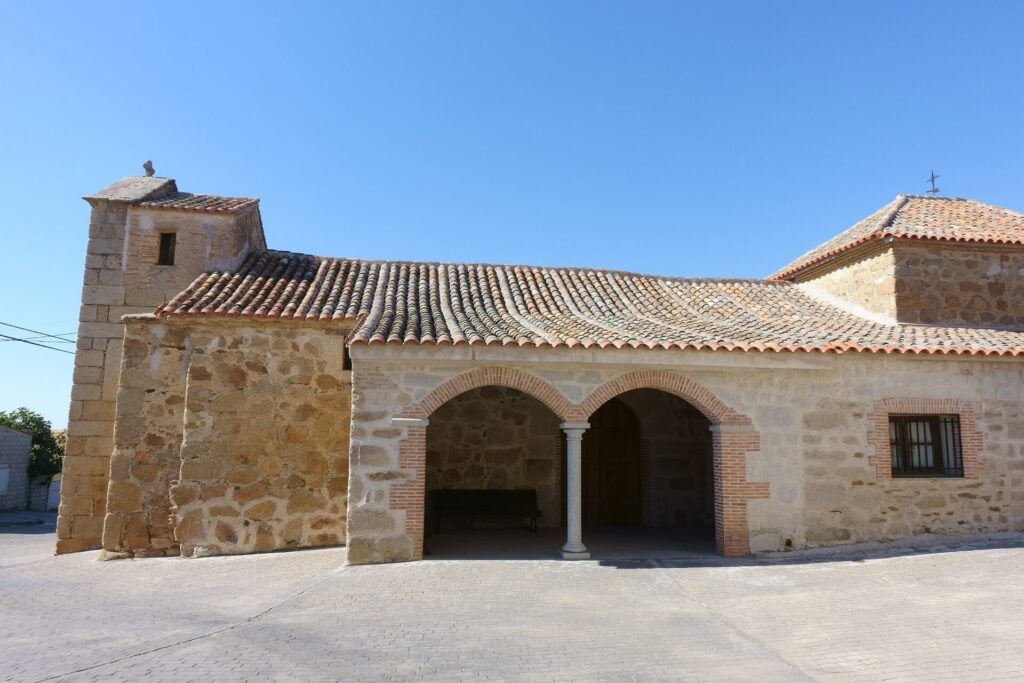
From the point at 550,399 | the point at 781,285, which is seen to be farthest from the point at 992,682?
the point at 781,285

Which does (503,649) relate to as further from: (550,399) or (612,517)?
(612,517)

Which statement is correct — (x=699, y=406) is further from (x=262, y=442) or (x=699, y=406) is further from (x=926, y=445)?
(x=262, y=442)

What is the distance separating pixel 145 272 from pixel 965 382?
12.5 metres

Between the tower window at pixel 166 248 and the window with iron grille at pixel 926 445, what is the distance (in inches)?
446

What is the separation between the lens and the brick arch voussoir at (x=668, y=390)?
7.89 m

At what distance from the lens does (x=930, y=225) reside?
11.4 m

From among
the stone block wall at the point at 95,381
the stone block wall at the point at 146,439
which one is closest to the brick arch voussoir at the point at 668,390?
the stone block wall at the point at 146,439

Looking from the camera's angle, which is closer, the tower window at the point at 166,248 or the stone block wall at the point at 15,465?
the tower window at the point at 166,248

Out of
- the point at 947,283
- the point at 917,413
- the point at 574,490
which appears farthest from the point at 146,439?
the point at 947,283

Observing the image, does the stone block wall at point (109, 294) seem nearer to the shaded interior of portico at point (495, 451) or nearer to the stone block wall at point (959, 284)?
the shaded interior of portico at point (495, 451)

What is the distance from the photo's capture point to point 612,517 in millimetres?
11227

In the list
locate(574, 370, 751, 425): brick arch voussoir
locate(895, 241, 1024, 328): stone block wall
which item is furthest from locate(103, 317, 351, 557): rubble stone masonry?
locate(895, 241, 1024, 328): stone block wall

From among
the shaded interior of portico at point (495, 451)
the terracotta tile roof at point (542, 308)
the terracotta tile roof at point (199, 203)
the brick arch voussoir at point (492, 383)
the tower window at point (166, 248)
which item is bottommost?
the shaded interior of portico at point (495, 451)

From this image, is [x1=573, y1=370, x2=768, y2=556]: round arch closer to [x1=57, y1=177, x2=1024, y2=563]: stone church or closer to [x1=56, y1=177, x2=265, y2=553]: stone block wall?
[x1=57, y1=177, x2=1024, y2=563]: stone church
